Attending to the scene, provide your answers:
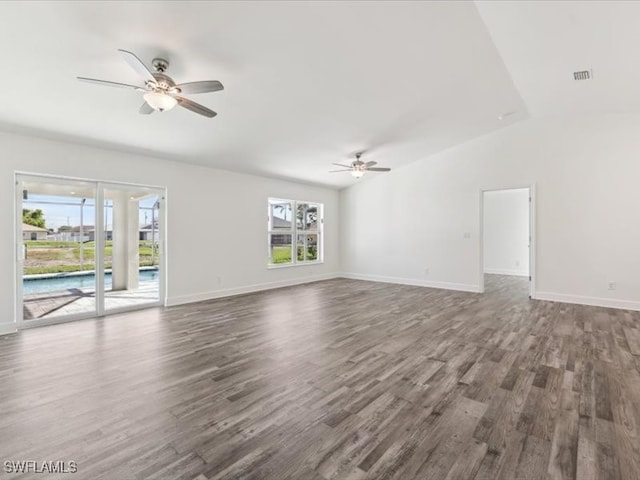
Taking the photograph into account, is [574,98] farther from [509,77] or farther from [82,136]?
[82,136]

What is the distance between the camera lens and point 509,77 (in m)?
4.21

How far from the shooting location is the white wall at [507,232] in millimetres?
8914

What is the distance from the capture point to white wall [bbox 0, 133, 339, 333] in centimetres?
398

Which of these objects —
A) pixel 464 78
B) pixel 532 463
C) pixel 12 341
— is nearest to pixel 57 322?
pixel 12 341

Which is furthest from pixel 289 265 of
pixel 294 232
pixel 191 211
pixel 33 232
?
pixel 33 232

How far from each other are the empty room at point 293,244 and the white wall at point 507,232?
217cm

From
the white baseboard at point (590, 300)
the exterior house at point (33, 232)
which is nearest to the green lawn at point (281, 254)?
the exterior house at point (33, 232)

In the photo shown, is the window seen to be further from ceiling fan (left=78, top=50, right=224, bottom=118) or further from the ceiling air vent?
the ceiling air vent

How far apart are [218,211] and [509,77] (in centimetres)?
537

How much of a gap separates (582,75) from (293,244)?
20.4ft

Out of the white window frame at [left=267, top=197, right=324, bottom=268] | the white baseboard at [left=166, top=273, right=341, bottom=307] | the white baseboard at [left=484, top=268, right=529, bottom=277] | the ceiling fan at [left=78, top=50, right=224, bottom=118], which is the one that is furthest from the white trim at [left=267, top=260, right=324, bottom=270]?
the white baseboard at [left=484, top=268, right=529, bottom=277]

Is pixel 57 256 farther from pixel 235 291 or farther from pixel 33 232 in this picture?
pixel 235 291

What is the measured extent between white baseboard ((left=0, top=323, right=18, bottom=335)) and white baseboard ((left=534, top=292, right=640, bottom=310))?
27.7 feet

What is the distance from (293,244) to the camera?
7930mm
